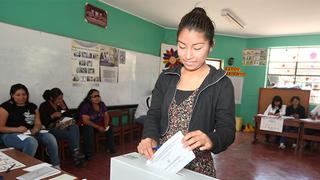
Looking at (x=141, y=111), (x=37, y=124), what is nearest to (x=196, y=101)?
(x=37, y=124)

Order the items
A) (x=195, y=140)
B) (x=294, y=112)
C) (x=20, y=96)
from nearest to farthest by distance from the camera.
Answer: (x=195, y=140), (x=20, y=96), (x=294, y=112)

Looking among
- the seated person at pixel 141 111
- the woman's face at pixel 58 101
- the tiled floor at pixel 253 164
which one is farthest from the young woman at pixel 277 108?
the woman's face at pixel 58 101

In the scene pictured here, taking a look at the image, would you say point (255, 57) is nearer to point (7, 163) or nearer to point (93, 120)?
point (93, 120)

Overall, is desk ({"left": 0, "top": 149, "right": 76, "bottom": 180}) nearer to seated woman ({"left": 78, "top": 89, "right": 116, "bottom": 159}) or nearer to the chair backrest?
seated woman ({"left": 78, "top": 89, "right": 116, "bottom": 159})

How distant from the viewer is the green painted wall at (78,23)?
115 inches

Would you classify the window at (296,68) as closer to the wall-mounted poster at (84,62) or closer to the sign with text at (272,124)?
the sign with text at (272,124)

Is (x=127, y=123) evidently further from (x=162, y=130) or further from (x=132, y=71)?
(x=162, y=130)

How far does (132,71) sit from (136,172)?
13.8 feet

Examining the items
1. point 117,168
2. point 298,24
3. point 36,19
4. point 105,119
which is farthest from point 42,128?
point 298,24

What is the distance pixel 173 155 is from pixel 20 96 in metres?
2.62

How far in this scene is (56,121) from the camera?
3137 millimetres

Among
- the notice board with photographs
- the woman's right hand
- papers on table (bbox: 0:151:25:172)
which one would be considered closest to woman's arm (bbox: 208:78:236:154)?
papers on table (bbox: 0:151:25:172)

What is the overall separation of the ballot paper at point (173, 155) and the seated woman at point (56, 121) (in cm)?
266

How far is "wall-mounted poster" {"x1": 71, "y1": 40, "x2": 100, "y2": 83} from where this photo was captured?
3.64 meters
